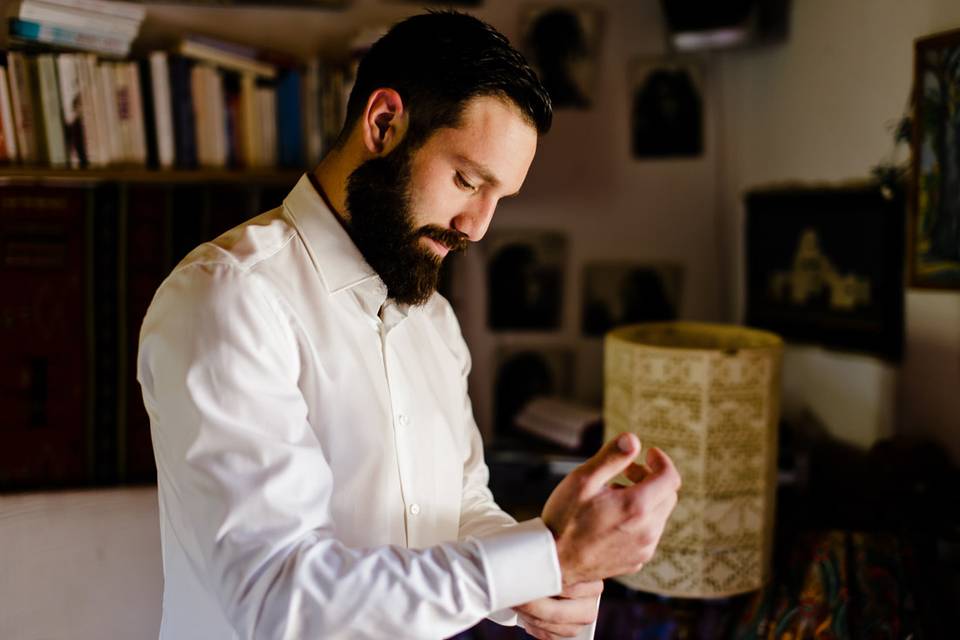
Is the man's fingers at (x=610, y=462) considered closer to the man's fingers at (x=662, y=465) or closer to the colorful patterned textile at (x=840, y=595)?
the man's fingers at (x=662, y=465)

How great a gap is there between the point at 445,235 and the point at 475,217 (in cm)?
5

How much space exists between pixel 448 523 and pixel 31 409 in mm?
1495

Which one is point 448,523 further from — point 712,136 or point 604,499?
point 712,136

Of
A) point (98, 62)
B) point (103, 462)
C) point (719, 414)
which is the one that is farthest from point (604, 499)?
point (98, 62)

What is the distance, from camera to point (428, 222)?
3.52ft

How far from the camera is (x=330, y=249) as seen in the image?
1.09 metres

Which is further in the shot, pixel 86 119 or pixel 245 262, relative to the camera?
pixel 86 119

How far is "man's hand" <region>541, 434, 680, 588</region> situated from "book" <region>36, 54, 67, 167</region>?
5.83 feet

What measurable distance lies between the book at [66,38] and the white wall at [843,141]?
182 centimetres

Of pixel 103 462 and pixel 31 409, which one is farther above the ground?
pixel 31 409

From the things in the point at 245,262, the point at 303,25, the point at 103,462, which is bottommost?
the point at 103,462

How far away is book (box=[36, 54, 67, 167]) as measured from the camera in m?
2.02

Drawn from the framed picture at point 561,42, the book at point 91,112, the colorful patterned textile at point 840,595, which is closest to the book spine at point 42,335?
the book at point 91,112

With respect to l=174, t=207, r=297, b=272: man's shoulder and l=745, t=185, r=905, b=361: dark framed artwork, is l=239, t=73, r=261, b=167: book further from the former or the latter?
l=745, t=185, r=905, b=361: dark framed artwork
